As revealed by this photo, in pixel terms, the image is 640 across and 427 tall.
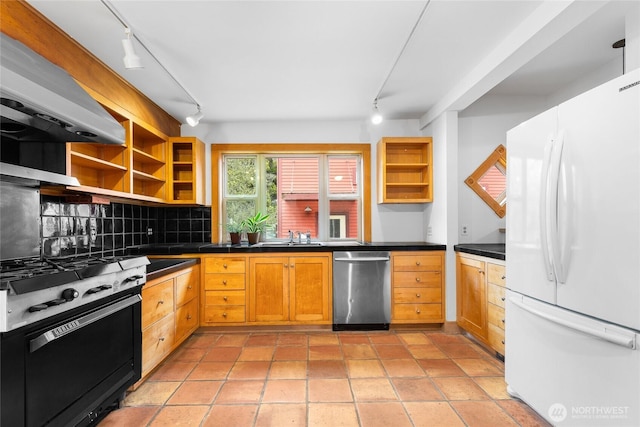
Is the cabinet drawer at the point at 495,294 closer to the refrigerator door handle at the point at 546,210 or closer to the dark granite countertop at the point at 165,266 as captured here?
the refrigerator door handle at the point at 546,210

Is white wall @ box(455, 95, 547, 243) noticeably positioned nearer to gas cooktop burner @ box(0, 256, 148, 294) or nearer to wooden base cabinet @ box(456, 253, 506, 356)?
wooden base cabinet @ box(456, 253, 506, 356)

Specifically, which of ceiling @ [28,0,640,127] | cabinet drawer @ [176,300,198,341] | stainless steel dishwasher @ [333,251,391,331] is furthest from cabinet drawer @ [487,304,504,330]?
cabinet drawer @ [176,300,198,341]

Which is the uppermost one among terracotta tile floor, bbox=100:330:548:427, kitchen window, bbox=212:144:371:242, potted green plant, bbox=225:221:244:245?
kitchen window, bbox=212:144:371:242

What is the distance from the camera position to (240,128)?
415 cm

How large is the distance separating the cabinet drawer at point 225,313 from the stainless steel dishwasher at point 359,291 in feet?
3.23

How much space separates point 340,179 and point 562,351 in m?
2.98

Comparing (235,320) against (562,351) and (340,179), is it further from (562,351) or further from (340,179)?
(562,351)

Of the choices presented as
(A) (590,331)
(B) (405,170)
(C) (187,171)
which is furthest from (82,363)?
(B) (405,170)

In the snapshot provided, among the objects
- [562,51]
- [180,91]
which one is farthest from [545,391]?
[180,91]

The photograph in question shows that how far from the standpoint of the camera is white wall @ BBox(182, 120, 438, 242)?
4145 mm

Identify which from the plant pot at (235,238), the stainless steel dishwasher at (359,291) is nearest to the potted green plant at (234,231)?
the plant pot at (235,238)

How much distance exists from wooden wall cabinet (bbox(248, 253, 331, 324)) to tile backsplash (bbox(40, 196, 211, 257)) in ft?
3.49

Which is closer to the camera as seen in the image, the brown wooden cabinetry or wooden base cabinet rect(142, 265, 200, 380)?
wooden base cabinet rect(142, 265, 200, 380)

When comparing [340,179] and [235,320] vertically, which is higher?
[340,179]
